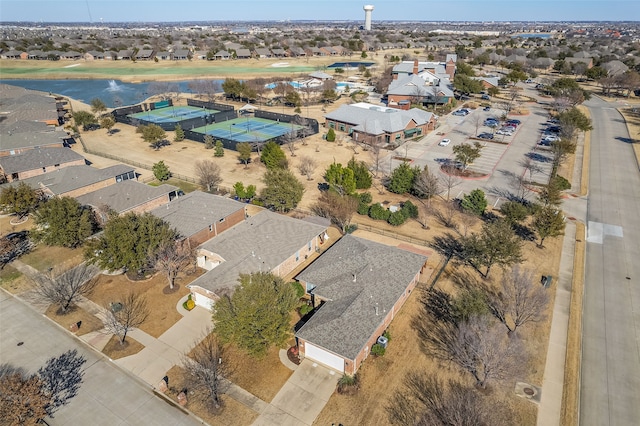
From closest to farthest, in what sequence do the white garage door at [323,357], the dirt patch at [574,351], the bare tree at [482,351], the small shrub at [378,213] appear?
the dirt patch at [574,351] → the bare tree at [482,351] → the white garage door at [323,357] → the small shrub at [378,213]

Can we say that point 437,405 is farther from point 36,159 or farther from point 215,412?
point 36,159

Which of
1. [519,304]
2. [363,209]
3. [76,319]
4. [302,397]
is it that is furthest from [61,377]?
[363,209]

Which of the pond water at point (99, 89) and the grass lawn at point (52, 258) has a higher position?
the pond water at point (99, 89)

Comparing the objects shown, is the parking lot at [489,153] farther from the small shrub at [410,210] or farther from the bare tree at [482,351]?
the bare tree at [482,351]

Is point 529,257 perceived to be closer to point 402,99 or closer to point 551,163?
point 551,163

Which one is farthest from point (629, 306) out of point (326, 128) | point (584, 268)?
point (326, 128)

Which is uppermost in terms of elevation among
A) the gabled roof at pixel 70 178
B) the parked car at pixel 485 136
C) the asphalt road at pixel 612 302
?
A: the gabled roof at pixel 70 178

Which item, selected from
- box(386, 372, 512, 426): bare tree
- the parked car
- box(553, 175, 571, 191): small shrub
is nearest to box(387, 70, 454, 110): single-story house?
the parked car

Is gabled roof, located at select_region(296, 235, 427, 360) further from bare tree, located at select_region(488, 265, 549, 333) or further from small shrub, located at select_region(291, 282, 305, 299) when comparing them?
bare tree, located at select_region(488, 265, 549, 333)

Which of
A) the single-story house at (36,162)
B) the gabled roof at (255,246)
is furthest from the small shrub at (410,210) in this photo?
the single-story house at (36,162)
